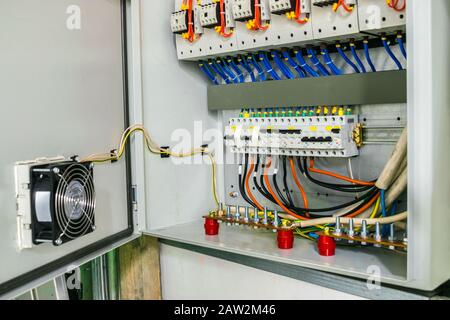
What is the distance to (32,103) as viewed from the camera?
139cm

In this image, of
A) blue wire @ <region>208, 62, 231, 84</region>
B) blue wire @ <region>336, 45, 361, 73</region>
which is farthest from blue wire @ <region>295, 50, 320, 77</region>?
blue wire @ <region>208, 62, 231, 84</region>

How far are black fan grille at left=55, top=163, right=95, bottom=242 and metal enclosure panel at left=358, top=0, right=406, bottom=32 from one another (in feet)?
3.38

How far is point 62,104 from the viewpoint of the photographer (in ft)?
4.97

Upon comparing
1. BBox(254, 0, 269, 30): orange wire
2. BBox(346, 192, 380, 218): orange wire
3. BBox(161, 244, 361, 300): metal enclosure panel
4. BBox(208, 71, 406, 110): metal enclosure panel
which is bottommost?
BBox(161, 244, 361, 300): metal enclosure panel

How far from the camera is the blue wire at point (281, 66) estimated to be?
1899mm

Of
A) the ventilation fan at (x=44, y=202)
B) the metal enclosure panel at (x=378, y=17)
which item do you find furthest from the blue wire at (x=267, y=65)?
the ventilation fan at (x=44, y=202)

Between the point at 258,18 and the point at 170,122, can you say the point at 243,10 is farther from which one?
the point at 170,122

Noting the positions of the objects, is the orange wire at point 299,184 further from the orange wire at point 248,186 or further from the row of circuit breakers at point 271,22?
the row of circuit breakers at point 271,22

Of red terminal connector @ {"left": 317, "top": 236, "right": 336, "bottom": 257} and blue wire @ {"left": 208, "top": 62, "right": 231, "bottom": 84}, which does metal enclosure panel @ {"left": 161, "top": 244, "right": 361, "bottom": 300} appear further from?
blue wire @ {"left": 208, "top": 62, "right": 231, "bottom": 84}

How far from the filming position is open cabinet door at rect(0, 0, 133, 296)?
1.31m

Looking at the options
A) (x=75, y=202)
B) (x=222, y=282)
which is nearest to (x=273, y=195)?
(x=222, y=282)

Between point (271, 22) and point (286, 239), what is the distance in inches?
31.9

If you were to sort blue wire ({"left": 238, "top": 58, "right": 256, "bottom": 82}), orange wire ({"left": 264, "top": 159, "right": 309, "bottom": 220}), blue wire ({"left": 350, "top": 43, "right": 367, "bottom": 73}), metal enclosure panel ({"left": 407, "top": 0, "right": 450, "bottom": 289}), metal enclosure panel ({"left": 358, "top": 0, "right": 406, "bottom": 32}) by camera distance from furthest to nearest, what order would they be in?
1. blue wire ({"left": 238, "top": 58, "right": 256, "bottom": 82})
2. orange wire ({"left": 264, "top": 159, "right": 309, "bottom": 220})
3. blue wire ({"left": 350, "top": 43, "right": 367, "bottom": 73})
4. metal enclosure panel ({"left": 358, "top": 0, "right": 406, "bottom": 32})
5. metal enclosure panel ({"left": 407, "top": 0, "right": 450, "bottom": 289})
